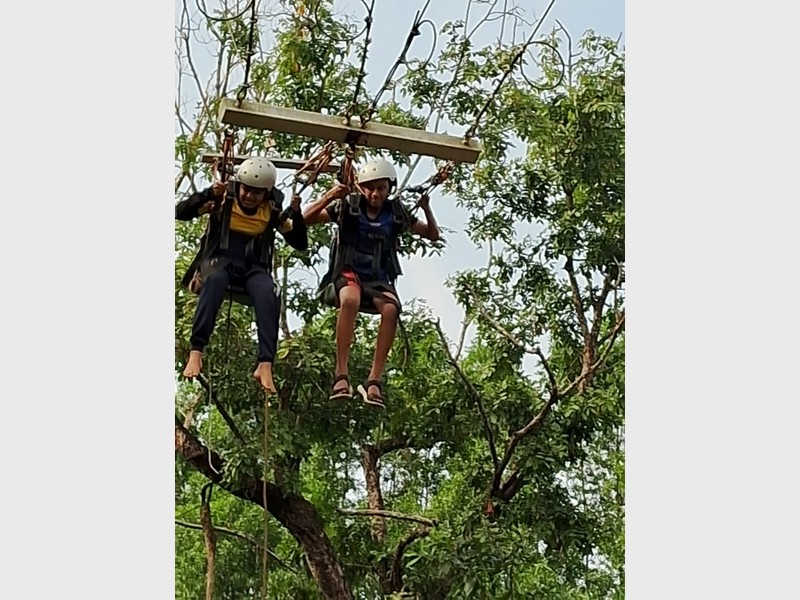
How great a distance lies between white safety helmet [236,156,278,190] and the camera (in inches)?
134

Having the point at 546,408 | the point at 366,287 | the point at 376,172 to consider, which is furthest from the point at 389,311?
the point at 546,408

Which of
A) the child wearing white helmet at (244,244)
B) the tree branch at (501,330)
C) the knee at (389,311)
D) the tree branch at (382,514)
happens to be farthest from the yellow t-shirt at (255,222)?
the tree branch at (382,514)

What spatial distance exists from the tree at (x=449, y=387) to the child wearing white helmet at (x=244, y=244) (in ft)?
2.84

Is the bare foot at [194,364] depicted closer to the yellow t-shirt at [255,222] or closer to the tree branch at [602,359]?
the yellow t-shirt at [255,222]

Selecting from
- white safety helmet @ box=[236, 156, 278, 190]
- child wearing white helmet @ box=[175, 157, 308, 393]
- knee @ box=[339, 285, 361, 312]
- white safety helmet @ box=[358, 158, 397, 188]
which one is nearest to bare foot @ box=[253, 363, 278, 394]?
child wearing white helmet @ box=[175, 157, 308, 393]

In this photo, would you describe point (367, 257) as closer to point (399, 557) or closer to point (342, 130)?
point (342, 130)

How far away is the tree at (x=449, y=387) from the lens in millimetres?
4379

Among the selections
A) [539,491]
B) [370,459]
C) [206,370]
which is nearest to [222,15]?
[206,370]

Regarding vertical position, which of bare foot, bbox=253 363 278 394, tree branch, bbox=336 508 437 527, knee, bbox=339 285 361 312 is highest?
knee, bbox=339 285 361 312

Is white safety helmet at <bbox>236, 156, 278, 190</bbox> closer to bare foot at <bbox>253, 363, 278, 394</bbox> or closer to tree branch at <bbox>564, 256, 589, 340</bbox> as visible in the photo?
bare foot at <bbox>253, 363, 278, 394</bbox>

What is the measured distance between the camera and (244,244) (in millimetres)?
3500

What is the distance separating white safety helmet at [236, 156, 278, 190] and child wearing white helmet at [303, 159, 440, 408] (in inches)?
6.9
